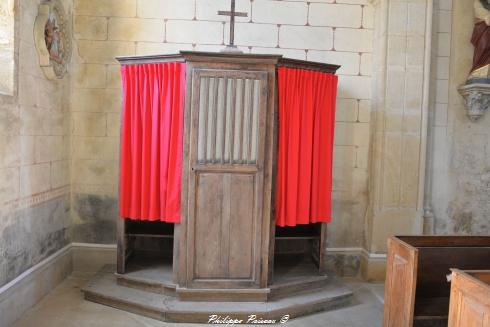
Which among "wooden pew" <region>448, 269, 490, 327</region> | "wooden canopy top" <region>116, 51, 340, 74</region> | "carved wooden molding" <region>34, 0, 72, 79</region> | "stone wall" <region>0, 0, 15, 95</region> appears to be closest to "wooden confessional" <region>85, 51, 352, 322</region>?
"wooden canopy top" <region>116, 51, 340, 74</region>

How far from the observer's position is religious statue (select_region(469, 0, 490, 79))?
4379 mm

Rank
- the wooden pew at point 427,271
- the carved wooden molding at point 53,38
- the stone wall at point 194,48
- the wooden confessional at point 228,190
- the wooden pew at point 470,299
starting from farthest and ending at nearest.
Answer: the stone wall at point 194,48 → the carved wooden molding at point 53,38 → the wooden confessional at point 228,190 → the wooden pew at point 427,271 → the wooden pew at point 470,299

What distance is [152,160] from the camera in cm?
358

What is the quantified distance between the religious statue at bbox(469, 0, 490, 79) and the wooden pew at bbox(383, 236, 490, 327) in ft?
6.66

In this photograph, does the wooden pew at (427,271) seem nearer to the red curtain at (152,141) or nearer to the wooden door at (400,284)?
the wooden door at (400,284)

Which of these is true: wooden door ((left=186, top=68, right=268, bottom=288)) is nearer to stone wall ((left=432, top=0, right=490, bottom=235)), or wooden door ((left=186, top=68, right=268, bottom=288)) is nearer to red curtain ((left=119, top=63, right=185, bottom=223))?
red curtain ((left=119, top=63, right=185, bottom=223))

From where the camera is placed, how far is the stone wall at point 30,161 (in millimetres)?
3160

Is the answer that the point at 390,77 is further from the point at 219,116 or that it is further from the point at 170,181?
the point at 170,181

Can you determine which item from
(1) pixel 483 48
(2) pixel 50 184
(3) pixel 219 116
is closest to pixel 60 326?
(2) pixel 50 184

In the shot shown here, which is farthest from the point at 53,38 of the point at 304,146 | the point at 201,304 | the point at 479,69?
the point at 479,69

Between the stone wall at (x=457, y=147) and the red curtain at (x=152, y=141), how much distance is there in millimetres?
2723

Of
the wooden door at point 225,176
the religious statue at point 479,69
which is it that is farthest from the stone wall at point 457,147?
the wooden door at point 225,176

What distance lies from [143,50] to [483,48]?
337cm

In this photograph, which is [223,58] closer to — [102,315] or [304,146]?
[304,146]
